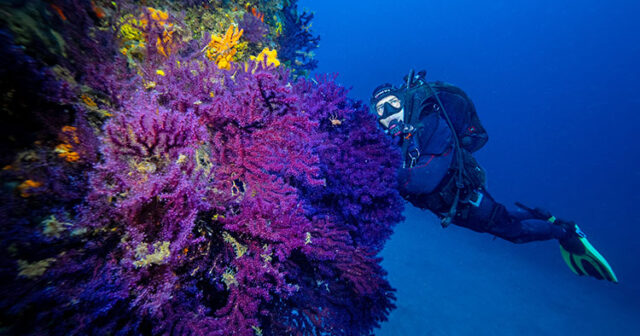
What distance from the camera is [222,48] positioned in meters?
2.73

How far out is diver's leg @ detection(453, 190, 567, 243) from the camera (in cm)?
500

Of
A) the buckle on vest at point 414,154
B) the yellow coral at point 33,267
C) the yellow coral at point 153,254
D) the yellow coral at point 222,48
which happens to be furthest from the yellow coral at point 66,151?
the buckle on vest at point 414,154

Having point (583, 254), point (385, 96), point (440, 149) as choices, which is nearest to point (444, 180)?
point (440, 149)

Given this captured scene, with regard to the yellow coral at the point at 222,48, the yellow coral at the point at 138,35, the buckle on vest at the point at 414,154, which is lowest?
the yellow coral at the point at 138,35

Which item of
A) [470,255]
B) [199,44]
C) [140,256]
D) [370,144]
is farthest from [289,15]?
[470,255]

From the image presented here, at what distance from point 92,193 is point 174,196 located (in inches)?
15.5

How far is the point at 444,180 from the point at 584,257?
5249 millimetres

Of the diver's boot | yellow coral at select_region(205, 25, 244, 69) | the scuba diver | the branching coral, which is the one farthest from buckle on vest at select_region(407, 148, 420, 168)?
the diver's boot

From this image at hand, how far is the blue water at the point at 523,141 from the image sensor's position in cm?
1738

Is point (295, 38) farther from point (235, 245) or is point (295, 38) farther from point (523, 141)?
point (523, 141)

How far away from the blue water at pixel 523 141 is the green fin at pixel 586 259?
963cm

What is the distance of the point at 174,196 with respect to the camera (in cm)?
138

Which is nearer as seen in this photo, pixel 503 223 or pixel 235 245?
pixel 235 245

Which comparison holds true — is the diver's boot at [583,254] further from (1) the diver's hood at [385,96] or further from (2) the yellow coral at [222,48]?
(2) the yellow coral at [222,48]
